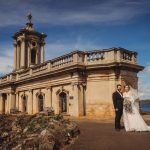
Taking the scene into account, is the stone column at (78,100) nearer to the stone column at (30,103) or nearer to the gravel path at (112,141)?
the stone column at (30,103)

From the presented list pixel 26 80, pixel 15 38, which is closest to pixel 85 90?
pixel 26 80

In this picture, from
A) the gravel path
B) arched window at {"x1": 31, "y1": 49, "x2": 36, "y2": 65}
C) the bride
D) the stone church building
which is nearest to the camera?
the gravel path

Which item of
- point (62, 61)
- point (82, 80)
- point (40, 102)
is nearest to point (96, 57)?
point (82, 80)

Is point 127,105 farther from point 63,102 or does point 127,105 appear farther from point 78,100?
point 63,102

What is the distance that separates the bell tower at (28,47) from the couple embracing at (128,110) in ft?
72.2

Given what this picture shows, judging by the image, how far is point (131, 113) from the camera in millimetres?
12008

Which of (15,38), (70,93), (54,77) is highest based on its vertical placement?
(15,38)

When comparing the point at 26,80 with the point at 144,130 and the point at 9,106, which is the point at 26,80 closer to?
the point at 9,106

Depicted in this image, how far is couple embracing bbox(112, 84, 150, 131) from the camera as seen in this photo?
11719 millimetres

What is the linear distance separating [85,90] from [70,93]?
1341 millimetres

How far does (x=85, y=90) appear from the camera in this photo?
67.3ft

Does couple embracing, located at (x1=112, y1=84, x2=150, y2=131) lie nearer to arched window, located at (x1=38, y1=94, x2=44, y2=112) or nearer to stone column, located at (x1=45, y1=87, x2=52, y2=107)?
stone column, located at (x1=45, y1=87, x2=52, y2=107)

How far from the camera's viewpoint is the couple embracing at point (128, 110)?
1172 centimetres

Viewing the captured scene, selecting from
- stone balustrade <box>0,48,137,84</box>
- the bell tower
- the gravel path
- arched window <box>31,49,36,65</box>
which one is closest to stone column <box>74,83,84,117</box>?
stone balustrade <box>0,48,137,84</box>
